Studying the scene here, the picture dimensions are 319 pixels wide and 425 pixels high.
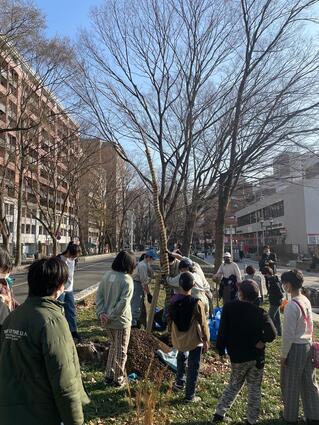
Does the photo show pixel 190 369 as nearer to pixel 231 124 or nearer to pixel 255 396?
pixel 255 396

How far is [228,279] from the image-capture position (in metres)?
10.3

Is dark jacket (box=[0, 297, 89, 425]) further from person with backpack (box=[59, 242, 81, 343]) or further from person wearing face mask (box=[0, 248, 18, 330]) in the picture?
person with backpack (box=[59, 242, 81, 343])

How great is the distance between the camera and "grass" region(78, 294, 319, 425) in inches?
155

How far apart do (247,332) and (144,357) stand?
2023 mm

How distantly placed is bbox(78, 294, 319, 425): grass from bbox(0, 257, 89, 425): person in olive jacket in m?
1.17

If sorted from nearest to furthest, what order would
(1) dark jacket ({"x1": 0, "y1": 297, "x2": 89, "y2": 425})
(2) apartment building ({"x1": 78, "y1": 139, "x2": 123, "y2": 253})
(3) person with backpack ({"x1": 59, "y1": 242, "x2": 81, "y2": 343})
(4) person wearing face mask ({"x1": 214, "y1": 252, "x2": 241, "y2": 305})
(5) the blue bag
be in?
1. (1) dark jacket ({"x1": 0, "y1": 297, "x2": 89, "y2": 425})
2. (3) person with backpack ({"x1": 59, "y1": 242, "x2": 81, "y2": 343})
3. (5) the blue bag
4. (4) person wearing face mask ({"x1": 214, "y1": 252, "x2": 241, "y2": 305})
5. (2) apartment building ({"x1": 78, "y1": 139, "x2": 123, "y2": 253})

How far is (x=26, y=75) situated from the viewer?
80.1ft

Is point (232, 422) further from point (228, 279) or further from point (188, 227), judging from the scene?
point (188, 227)

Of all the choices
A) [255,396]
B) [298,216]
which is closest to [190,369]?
[255,396]

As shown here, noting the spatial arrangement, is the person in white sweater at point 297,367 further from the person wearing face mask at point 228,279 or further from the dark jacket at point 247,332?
the person wearing face mask at point 228,279

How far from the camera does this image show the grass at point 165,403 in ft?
12.9

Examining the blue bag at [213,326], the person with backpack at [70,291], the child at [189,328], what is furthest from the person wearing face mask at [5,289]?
the blue bag at [213,326]

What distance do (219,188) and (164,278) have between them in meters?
6.42

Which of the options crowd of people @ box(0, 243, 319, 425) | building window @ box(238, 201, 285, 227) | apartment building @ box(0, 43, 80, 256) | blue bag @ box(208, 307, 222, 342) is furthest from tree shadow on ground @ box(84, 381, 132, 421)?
building window @ box(238, 201, 285, 227)
